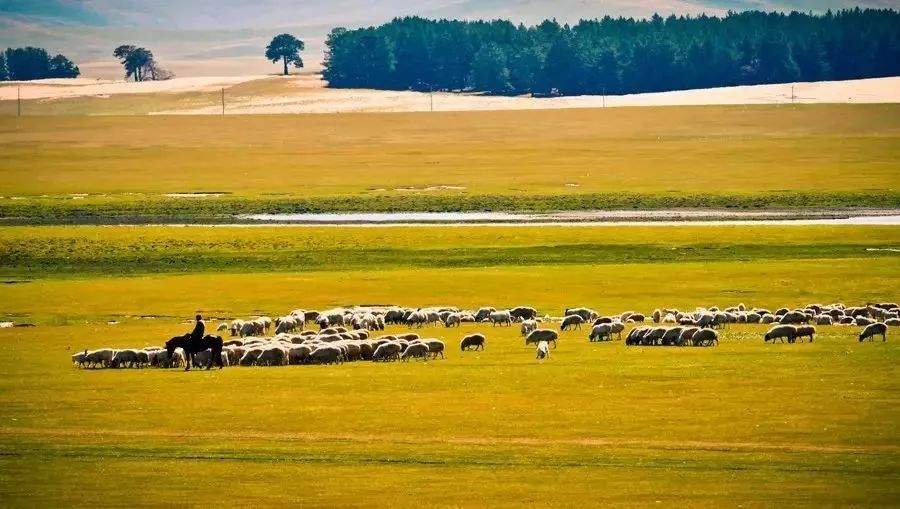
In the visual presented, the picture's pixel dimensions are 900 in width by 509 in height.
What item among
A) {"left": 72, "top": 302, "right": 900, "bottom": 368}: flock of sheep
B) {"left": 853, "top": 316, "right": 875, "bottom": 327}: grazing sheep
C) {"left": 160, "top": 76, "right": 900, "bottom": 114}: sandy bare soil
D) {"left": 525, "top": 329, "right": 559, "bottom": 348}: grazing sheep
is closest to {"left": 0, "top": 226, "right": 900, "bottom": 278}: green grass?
{"left": 72, "top": 302, "right": 900, "bottom": 368}: flock of sheep

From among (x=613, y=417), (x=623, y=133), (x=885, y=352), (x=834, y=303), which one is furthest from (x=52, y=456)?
(x=623, y=133)

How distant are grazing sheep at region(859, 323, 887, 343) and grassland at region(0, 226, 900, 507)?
31 centimetres

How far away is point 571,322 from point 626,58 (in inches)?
5200

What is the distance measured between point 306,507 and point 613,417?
19.1ft

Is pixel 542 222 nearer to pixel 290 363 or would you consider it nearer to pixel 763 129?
pixel 290 363

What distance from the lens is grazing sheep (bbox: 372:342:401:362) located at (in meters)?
26.7

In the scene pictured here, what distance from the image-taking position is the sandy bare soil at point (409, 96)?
133 m

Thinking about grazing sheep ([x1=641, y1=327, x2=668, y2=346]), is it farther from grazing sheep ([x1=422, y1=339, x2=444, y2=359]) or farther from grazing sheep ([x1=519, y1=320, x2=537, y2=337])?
grazing sheep ([x1=422, y1=339, x2=444, y2=359])

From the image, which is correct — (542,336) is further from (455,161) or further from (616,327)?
(455,161)

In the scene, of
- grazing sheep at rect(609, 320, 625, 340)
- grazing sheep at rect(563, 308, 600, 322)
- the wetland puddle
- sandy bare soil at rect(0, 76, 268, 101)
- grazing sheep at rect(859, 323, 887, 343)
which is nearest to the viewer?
grazing sheep at rect(859, 323, 887, 343)

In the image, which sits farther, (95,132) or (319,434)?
(95,132)

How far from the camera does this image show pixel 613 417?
2075 cm

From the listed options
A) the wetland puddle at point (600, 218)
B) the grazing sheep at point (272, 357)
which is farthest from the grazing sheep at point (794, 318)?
the wetland puddle at point (600, 218)

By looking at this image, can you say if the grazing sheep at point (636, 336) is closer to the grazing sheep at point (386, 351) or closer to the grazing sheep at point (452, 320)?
the grazing sheep at point (386, 351)
